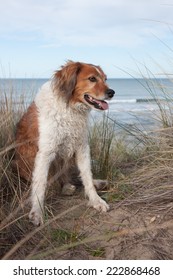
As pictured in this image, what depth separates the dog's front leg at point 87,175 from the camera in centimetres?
447

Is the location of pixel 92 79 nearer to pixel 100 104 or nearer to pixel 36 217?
pixel 100 104

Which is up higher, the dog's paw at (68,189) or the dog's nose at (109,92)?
the dog's nose at (109,92)

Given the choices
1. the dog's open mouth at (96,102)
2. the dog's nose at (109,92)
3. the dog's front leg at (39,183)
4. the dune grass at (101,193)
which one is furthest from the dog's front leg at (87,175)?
the dog's nose at (109,92)

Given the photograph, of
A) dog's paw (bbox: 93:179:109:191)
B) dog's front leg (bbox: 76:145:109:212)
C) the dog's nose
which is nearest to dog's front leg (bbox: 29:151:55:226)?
dog's front leg (bbox: 76:145:109:212)

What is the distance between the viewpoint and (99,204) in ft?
14.3

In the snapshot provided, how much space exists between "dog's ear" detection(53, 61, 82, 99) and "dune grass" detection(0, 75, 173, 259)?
76cm

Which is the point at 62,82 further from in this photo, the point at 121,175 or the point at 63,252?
the point at 63,252

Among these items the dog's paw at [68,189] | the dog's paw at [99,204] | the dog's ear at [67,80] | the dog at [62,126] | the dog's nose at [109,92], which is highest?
the dog's ear at [67,80]

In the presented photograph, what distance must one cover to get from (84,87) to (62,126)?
508mm

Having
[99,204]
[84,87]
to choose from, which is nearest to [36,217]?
[99,204]

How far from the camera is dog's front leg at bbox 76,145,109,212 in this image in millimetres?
4469

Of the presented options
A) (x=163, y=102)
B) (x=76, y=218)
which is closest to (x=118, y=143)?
(x=163, y=102)

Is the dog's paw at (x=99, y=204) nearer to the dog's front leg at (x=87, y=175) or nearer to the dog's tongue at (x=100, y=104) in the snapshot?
the dog's front leg at (x=87, y=175)
